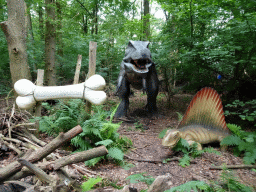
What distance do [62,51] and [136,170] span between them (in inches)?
310

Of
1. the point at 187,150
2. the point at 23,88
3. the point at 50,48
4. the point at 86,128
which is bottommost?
the point at 187,150

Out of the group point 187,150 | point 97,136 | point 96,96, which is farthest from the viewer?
point 187,150

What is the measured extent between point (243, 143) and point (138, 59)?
2680 millimetres

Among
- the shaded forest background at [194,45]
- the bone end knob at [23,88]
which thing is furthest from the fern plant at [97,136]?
the shaded forest background at [194,45]

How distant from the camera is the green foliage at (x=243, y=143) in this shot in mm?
2738

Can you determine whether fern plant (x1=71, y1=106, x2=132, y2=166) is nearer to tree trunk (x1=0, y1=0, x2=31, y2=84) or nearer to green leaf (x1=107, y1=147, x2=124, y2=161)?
green leaf (x1=107, y1=147, x2=124, y2=161)

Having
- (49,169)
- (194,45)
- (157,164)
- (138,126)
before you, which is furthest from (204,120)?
→ (49,169)

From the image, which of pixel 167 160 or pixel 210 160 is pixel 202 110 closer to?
pixel 210 160

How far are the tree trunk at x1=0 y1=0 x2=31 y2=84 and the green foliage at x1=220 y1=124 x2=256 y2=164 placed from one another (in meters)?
4.09

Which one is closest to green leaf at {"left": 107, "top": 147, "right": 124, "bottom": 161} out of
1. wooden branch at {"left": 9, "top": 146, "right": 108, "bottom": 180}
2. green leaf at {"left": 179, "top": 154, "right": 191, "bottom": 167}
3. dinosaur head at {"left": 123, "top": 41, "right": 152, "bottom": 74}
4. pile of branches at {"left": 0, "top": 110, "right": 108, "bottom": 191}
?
pile of branches at {"left": 0, "top": 110, "right": 108, "bottom": 191}

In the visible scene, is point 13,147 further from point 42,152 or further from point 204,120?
point 204,120

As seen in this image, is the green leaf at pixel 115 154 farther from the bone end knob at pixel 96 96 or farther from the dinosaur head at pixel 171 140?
the bone end knob at pixel 96 96

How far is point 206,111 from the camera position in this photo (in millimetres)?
3434

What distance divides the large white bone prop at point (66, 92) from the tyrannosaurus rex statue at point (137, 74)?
1.76 metres
